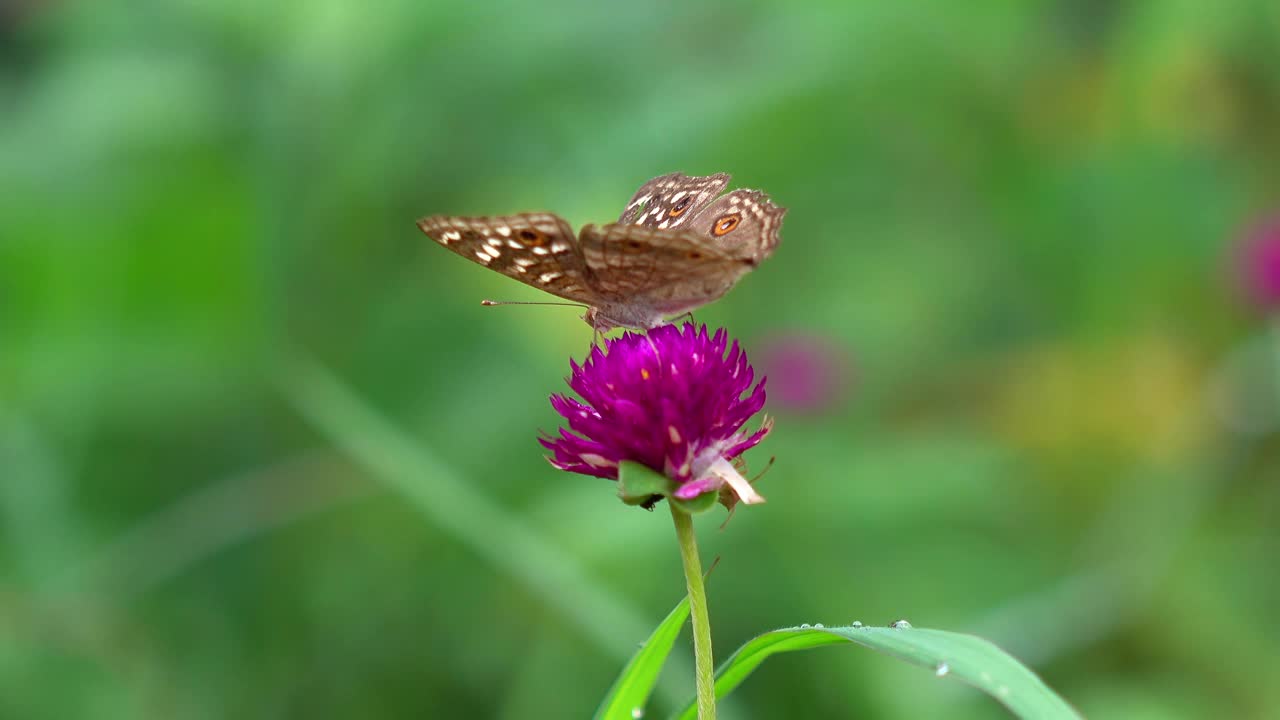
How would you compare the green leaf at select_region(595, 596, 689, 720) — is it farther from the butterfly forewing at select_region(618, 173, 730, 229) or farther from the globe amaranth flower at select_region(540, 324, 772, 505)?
the butterfly forewing at select_region(618, 173, 730, 229)

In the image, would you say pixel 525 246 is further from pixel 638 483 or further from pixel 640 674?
pixel 640 674

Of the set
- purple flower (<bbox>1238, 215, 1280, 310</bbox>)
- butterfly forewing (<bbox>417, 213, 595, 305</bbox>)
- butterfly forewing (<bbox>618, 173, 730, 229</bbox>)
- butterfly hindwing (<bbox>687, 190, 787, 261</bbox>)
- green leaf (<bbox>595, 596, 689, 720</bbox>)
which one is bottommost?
green leaf (<bbox>595, 596, 689, 720</bbox>)

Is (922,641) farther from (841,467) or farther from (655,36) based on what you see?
(655,36)

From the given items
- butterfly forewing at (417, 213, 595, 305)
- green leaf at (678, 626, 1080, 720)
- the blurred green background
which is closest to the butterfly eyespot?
butterfly forewing at (417, 213, 595, 305)

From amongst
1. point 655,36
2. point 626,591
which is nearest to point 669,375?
point 626,591

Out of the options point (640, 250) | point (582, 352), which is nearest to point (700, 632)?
point (640, 250)

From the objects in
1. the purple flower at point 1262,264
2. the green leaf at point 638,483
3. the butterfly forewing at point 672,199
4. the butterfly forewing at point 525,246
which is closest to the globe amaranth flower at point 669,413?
the green leaf at point 638,483

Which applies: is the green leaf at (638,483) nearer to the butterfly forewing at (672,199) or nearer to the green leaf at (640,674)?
the green leaf at (640,674)
